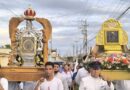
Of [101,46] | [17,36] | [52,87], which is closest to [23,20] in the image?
[17,36]

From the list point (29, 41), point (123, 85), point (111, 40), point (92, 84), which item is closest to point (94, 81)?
point (92, 84)

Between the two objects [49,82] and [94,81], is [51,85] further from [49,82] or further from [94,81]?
[94,81]

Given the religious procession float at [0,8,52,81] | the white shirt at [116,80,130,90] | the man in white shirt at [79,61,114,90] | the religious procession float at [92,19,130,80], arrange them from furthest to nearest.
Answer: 1. the religious procession float at [92,19,130,80]
2. the religious procession float at [0,8,52,81]
3. the white shirt at [116,80,130,90]
4. the man in white shirt at [79,61,114,90]

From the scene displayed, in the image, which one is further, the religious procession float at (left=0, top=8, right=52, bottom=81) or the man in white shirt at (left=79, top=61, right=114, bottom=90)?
the religious procession float at (left=0, top=8, right=52, bottom=81)

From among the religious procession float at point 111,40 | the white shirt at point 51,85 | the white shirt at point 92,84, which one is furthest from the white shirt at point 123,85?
the religious procession float at point 111,40

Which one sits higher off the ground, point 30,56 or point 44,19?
point 44,19

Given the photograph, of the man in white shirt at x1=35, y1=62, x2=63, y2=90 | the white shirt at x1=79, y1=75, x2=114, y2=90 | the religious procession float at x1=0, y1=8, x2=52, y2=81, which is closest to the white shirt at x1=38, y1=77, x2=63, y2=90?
the man in white shirt at x1=35, y1=62, x2=63, y2=90

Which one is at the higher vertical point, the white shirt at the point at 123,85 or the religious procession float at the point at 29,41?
the religious procession float at the point at 29,41

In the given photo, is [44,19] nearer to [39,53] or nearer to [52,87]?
[39,53]

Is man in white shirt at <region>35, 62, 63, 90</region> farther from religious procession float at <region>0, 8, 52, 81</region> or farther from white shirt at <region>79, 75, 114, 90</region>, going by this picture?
religious procession float at <region>0, 8, 52, 81</region>

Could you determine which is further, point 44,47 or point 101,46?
point 101,46

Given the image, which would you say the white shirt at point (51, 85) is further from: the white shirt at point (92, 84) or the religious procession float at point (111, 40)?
the religious procession float at point (111, 40)

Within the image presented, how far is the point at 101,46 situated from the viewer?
66.0ft

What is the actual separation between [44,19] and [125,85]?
358 centimetres
